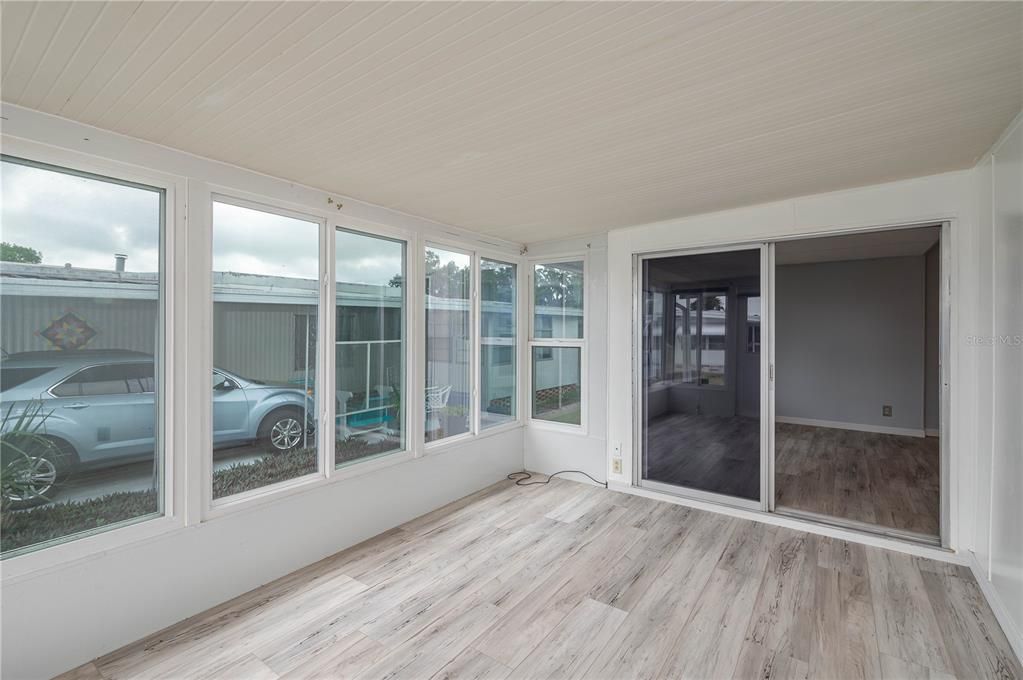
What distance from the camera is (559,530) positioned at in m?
3.42

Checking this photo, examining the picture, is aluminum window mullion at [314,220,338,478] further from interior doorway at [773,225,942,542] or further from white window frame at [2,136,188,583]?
interior doorway at [773,225,942,542]

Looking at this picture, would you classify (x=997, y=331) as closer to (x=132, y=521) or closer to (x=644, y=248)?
(x=644, y=248)

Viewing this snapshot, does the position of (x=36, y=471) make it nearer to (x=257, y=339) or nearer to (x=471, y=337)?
(x=257, y=339)

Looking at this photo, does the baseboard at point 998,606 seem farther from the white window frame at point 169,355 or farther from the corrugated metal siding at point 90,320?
the corrugated metal siding at point 90,320

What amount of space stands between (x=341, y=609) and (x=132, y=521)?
1.12 metres

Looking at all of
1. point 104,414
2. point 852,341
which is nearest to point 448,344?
point 104,414

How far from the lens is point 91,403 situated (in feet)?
7.14

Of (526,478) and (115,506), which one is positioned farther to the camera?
(526,478)

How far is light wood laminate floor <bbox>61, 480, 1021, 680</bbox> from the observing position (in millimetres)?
2018

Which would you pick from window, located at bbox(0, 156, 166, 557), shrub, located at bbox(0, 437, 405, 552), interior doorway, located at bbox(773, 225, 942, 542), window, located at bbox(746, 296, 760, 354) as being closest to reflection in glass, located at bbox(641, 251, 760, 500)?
window, located at bbox(746, 296, 760, 354)

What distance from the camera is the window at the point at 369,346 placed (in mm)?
3197

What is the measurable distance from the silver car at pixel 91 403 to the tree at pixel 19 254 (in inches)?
Answer: 16.0

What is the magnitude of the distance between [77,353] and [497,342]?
318cm

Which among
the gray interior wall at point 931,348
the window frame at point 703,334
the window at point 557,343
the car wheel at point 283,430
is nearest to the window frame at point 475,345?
the window at point 557,343
